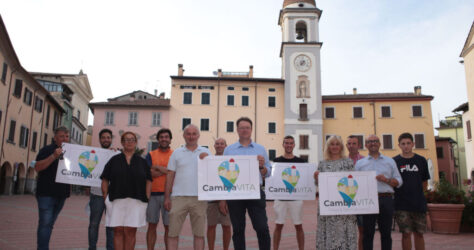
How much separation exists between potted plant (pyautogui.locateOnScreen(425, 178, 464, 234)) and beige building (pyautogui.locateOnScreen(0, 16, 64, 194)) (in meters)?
22.2

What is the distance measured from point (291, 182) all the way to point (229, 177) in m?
1.82

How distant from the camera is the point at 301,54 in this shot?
125 ft

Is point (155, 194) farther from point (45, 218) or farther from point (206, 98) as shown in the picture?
point (206, 98)

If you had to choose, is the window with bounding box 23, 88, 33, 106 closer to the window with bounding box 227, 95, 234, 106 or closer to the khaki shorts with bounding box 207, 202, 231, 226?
the window with bounding box 227, 95, 234, 106

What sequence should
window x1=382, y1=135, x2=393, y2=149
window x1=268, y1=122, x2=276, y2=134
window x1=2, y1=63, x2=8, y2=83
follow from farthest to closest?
window x1=268, y1=122, x2=276, y2=134
window x1=382, y1=135, x2=393, y2=149
window x1=2, y1=63, x2=8, y2=83

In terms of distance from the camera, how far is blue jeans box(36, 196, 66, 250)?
5141 mm

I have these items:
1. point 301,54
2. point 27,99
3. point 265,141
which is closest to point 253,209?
point 27,99

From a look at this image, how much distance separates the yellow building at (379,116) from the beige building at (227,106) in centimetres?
547

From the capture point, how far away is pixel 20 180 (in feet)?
91.9

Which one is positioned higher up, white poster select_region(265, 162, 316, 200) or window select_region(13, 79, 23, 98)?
window select_region(13, 79, 23, 98)

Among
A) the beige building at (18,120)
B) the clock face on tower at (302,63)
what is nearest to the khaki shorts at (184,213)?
the beige building at (18,120)

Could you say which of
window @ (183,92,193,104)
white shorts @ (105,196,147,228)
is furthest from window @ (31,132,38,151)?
white shorts @ (105,196,147,228)

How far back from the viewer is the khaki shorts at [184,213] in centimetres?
483

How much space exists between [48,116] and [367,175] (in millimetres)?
34812
